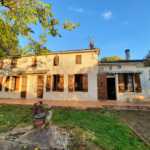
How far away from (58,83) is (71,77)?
194 centimetres

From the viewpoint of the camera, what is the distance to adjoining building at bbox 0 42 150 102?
28.0ft

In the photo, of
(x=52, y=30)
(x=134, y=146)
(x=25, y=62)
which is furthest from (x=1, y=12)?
(x=134, y=146)

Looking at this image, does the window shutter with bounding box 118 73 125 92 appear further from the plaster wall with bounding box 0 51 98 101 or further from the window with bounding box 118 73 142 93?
the plaster wall with bounding box 0 51 98 101

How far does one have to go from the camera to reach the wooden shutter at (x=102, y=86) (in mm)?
8539

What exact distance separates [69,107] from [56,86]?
12.9 ft

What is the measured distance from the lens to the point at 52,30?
5504mm

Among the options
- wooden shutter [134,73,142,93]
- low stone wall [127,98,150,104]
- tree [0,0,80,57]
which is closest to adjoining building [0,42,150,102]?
wooden shutter [134,73,142,93]

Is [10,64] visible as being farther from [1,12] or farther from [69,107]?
[69,107]

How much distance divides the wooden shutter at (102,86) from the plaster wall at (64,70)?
0.38 metres

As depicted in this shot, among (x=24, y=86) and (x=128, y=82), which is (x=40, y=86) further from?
(x=128, y=82)

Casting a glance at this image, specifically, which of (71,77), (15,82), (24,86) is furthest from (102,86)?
(15,82)

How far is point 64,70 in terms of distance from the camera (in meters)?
9.56

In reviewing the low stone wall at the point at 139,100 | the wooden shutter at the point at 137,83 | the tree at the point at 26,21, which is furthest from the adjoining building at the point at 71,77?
the tree at the point at 26,21

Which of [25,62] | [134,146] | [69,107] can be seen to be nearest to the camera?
[134,146]
